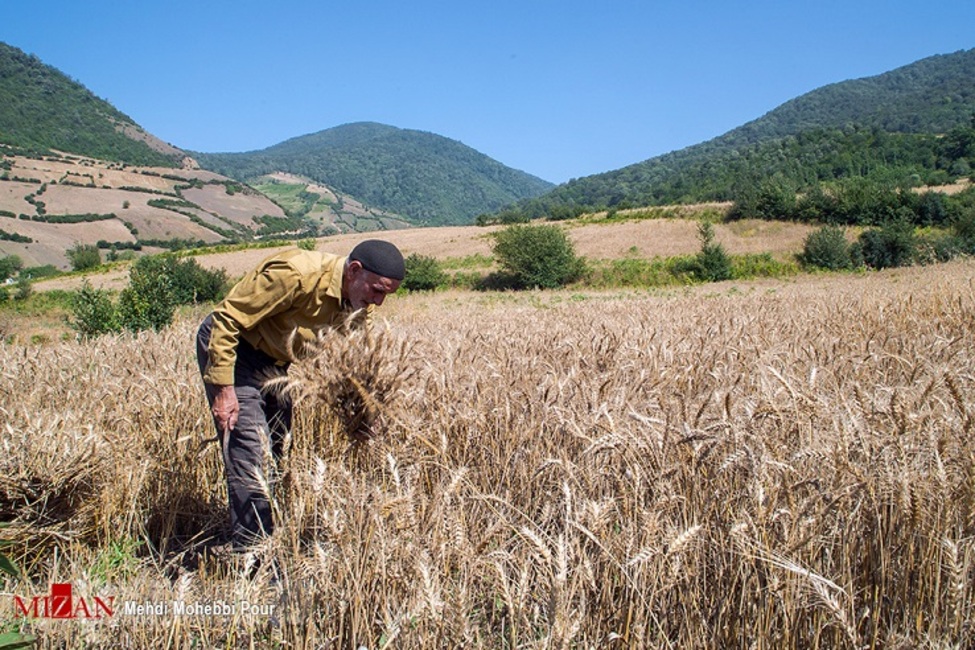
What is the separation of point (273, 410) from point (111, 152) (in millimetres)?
194190

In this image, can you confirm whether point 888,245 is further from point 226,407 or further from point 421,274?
point 226,407

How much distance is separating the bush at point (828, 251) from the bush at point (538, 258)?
1640 cm

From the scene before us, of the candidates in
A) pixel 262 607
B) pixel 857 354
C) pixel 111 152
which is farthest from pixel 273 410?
pixel 111 152

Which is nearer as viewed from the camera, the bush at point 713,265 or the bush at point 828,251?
the bush at point 713,265

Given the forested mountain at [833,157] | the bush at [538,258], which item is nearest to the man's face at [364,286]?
the bush at [538,258]

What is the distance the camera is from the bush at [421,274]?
4259 centimetres

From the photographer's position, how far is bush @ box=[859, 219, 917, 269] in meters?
41.5

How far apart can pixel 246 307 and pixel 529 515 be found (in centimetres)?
170

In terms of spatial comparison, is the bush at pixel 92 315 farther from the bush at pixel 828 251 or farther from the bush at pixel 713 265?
the bush at pixel 828 251

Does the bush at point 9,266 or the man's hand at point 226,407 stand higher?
the bush at point 9,266

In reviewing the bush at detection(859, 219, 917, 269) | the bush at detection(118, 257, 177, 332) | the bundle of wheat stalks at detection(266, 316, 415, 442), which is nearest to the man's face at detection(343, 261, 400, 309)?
the bundle of wheat stalks at detection(266, 316, 415, 442)

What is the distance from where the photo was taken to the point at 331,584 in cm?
169

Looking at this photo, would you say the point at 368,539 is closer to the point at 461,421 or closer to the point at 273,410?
the point at 461,421

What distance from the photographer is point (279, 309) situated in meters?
2.97
